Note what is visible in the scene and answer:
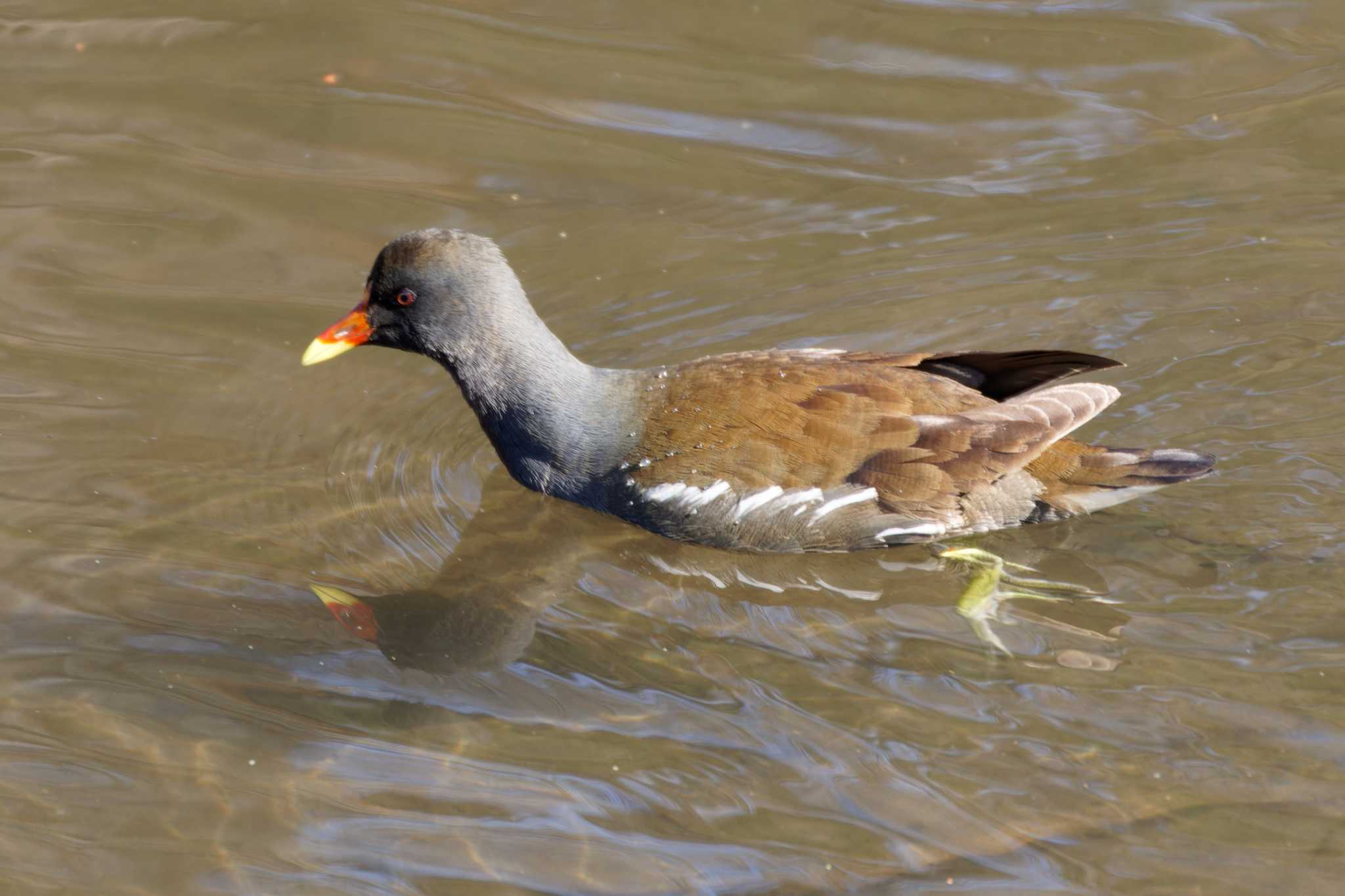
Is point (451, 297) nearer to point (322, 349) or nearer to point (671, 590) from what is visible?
A: point (322, 349)

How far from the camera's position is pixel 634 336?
6473 millimetres

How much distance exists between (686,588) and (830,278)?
208 centimetres

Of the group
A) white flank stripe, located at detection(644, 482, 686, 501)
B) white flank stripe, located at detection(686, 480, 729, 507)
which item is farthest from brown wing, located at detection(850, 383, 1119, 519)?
white flank stripe, located at detection(644, 482, 686, 501)

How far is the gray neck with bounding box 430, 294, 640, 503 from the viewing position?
5.39 m

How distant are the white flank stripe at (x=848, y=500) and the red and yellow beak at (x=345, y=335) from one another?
1.85 meters

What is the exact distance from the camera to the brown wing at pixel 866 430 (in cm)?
510

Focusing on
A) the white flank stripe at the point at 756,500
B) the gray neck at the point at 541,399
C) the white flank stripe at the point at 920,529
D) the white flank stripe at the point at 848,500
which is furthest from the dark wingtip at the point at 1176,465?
the gray neck at the point at 541,399

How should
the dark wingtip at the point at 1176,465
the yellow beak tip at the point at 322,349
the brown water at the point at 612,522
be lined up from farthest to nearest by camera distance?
the yellow beak tip at the point at 322,349
the dark wingtip at the point at 1176,465
the brown water at the point at 612,522

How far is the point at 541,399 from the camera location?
541 centimetres

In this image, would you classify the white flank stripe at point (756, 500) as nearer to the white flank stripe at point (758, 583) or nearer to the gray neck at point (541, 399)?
the white flank stripe at point (758, 583)

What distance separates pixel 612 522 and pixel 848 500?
3.07ft

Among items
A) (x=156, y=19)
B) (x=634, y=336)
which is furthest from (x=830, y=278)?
(x=156, y=19)


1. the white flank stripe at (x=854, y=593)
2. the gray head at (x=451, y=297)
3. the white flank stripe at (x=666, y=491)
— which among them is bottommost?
the white flank stripe at (x=854, y=593)

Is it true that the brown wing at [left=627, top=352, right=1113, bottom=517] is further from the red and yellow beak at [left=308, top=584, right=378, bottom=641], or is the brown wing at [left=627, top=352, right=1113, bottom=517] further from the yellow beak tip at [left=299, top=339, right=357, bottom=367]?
the yellow beak tip at [left=299, top=339, right=357, bottom=367]
